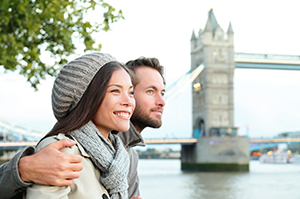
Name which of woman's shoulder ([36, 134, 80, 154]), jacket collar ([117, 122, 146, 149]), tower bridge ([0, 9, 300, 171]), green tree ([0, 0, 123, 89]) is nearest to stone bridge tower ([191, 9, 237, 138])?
tower bridge ([0, 9, 300, 171])

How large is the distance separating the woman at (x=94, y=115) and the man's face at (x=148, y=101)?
0.55m

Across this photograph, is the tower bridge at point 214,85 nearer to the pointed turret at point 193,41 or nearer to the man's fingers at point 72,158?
the pointed turret at point 193,41

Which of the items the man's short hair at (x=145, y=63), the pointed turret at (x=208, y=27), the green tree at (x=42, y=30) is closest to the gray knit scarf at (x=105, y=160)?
the man's short hair at (x=145, y=63)

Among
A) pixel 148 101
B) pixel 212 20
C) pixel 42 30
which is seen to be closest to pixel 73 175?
pixel 148 101

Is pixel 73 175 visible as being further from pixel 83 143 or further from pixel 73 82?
pixel 73 82

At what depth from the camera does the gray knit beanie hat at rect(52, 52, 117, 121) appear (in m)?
0.99

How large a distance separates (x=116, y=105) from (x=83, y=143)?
0.42 feet

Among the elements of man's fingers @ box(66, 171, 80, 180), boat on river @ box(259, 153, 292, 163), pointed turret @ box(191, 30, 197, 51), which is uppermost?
pointed turret @ box(191, 30, 197, 51)

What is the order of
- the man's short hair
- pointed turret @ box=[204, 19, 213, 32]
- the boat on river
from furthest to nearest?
the boat on river
pointed turret @ box=[204, 19, 213, 32]
the man's short hair

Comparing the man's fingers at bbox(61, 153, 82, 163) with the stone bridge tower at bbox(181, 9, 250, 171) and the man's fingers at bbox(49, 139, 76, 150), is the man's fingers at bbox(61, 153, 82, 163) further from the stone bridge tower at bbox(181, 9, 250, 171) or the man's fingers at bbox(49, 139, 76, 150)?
the stone bridge tower at bbox(181, 9, 250, 171)

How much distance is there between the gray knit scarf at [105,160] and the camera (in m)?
0.96

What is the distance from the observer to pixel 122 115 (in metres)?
1.06

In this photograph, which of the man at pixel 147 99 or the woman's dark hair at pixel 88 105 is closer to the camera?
the woman's dark hair at pixel 88 105

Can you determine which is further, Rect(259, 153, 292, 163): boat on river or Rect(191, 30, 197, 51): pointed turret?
Rect(259, 153, 292, 163): boat on river
